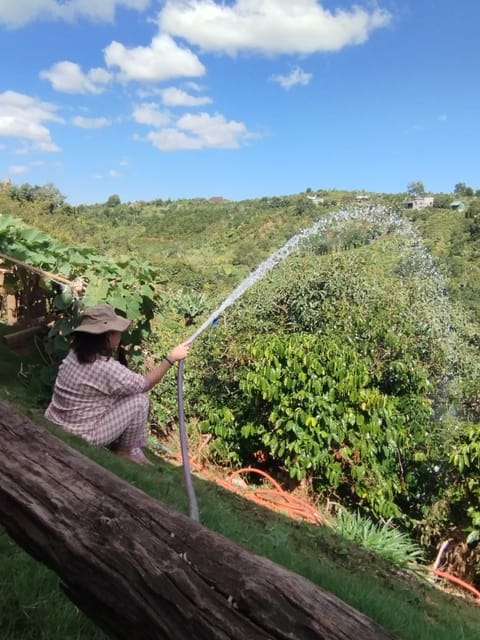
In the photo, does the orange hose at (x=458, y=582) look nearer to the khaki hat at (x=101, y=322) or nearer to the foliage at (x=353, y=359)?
the foliage at (x=353, y=359)

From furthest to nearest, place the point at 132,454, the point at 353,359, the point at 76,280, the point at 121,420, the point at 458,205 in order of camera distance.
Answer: the point at 458,205 < the point at 353,359 < the point at 76,280 < the point at 132,454 < the point at 121,420

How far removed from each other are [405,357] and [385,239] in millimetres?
5915

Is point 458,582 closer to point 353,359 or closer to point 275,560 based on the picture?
point 353,359

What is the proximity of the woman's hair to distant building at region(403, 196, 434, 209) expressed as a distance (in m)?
42.9

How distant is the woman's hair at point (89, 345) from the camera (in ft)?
12.5

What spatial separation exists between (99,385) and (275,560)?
5.44 feet

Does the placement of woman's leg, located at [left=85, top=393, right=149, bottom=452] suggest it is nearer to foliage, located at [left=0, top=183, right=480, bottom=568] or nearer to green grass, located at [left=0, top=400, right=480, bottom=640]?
green grass, located at [left=0, top=400, right=480, bottom=640]

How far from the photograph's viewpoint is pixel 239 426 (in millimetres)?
7895

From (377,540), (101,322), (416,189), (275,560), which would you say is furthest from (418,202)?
(275,560)

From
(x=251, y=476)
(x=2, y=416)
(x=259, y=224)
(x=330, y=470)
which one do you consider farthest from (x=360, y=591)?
(x=259, y=224)

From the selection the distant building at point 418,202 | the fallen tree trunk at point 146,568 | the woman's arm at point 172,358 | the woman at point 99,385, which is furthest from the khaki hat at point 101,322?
the distant building at point 418,202

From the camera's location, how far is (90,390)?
3865mm

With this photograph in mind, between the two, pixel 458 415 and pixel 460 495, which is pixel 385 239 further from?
pixel 460 495

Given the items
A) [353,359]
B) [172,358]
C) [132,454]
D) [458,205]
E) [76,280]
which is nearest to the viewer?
[172,358]
